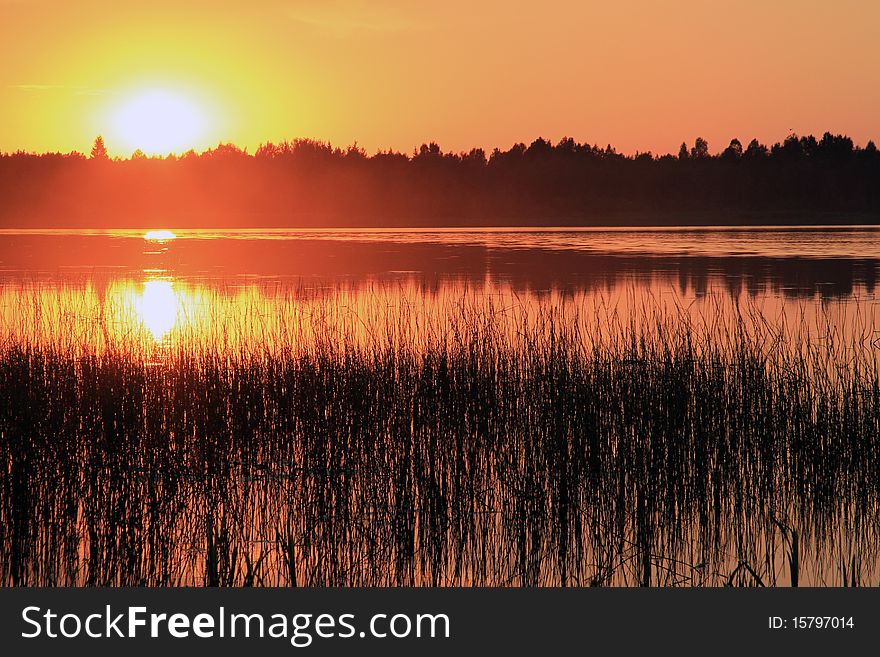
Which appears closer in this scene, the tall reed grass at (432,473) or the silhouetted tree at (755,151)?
the tall reed grass at (432,473)

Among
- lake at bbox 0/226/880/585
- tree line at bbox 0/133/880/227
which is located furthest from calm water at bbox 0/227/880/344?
tree line at bbox 0/133/880/227

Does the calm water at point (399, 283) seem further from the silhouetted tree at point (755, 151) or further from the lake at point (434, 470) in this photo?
the silhouetted tree at point (755, 151)

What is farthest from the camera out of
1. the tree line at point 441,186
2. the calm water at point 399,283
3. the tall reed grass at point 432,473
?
the tree line at point 441,186

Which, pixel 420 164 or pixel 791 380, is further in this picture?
pixel 420 164

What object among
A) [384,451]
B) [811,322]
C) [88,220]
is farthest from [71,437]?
[88,220]

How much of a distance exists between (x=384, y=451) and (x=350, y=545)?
1921 mm

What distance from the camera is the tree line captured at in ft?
383

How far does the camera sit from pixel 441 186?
427 feet

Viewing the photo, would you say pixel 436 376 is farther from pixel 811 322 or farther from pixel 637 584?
pixel 811 322

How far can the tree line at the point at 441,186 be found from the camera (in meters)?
117

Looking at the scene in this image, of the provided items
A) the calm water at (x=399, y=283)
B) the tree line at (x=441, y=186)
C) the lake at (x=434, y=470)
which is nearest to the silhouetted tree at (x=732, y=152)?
the tree line at (x=441, y=186)

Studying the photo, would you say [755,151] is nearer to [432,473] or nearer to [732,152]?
[732,152]

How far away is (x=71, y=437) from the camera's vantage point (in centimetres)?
796

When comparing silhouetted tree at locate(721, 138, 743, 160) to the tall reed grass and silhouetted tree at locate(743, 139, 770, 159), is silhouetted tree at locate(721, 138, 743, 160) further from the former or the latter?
the tall reed grass
